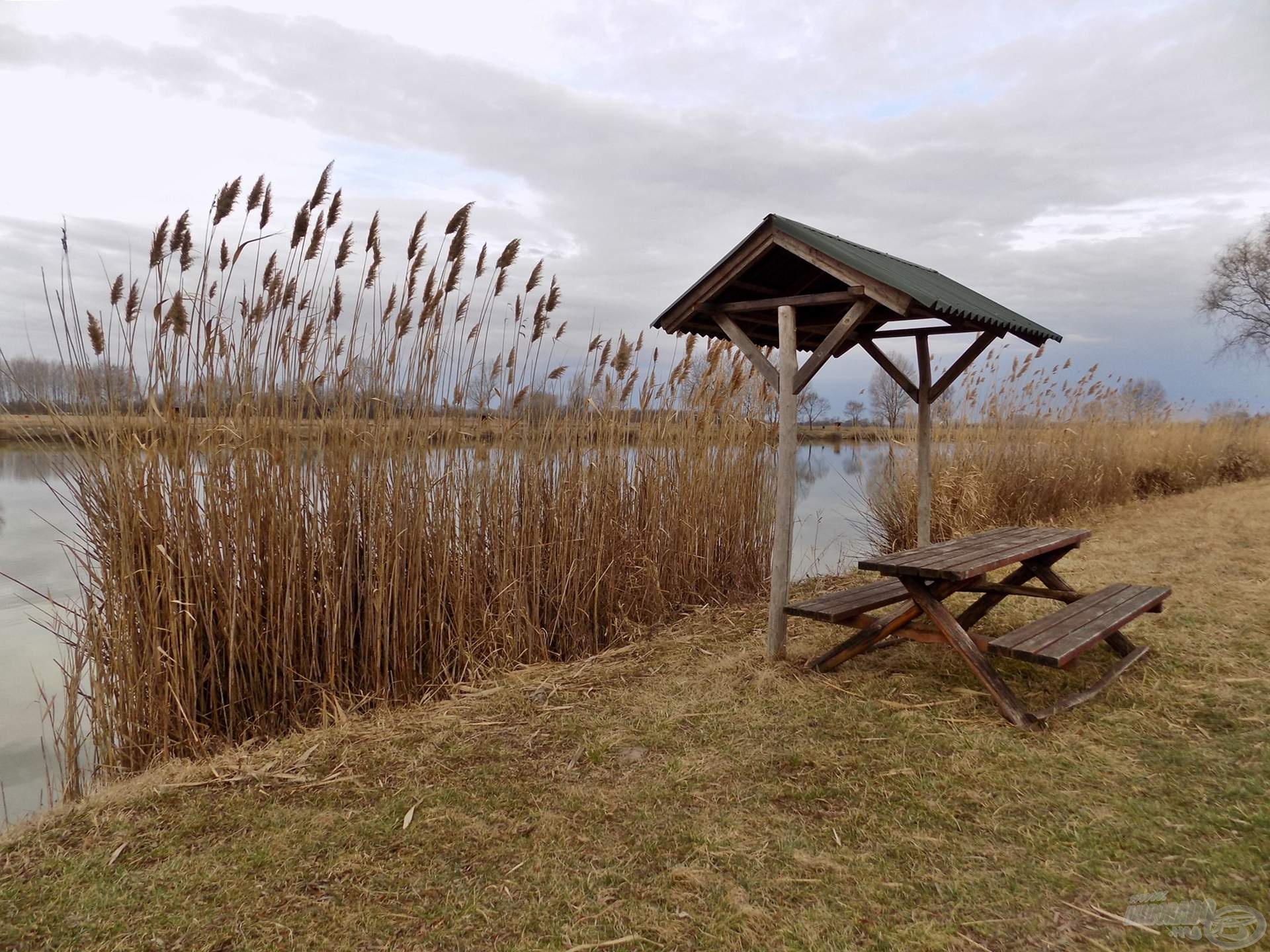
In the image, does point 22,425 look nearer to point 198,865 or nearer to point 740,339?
point 198,865

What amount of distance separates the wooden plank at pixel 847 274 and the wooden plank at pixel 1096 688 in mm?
1913

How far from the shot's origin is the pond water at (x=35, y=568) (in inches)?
131

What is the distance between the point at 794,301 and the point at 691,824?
2633mm

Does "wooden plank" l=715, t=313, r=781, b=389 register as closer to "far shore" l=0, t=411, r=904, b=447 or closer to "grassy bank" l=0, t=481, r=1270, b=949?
"far shore" l=0, t=411, r=904, b=447

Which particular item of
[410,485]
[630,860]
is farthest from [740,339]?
[630,860]

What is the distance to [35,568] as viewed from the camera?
5.86m

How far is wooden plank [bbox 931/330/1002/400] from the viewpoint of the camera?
4.74m

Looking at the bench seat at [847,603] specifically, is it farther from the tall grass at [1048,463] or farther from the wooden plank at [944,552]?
the tall grass at [1048,463]

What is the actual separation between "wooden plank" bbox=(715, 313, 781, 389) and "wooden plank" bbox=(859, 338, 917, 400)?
49.1 inches

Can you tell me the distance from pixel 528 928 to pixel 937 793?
1.55 m

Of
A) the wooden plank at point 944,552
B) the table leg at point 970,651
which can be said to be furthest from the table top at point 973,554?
the table leg at point 970,651

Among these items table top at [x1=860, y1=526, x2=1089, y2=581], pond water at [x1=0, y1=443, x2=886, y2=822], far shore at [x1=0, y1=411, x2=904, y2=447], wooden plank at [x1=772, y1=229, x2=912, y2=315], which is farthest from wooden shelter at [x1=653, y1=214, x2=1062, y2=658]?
pond water at [x1=0, y1=443, x2=886, y2=822]

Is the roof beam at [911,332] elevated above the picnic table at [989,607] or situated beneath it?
elevated above

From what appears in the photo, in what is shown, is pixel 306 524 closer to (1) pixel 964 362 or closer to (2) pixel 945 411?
(1) pixel 964 362
